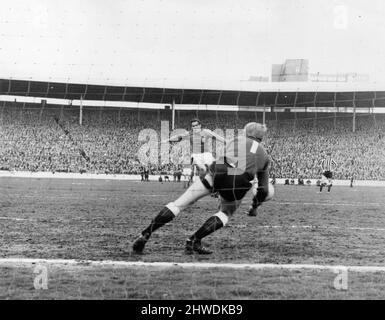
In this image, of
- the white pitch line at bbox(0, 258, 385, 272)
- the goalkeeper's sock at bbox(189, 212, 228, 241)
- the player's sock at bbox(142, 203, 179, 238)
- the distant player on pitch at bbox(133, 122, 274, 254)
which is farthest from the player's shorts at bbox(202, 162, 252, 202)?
the white pitch line at bbox(0, 258, 385, 272)

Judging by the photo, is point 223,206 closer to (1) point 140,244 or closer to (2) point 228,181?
(2) point 228,181

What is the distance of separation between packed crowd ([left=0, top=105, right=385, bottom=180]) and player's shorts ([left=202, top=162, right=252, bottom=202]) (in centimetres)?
2492

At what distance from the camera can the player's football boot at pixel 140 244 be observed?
6.13 meters

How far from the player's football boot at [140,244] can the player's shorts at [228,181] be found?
1.07m

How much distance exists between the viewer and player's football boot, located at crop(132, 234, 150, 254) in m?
6.13

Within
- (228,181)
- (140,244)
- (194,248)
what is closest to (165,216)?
(140,244)

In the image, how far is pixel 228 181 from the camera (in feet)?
18.7

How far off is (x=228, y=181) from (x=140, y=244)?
1401mm

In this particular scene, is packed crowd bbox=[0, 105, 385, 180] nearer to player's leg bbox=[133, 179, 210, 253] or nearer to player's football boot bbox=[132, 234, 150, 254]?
player's football boot bbox=[132, 234, 150, 254]

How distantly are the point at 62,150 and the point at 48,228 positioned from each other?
83.9 feet

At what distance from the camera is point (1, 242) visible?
7020 mm

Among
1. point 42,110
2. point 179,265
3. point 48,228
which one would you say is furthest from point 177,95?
point 179,265

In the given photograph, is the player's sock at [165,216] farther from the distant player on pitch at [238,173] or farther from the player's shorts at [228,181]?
the player's shorts at [228,181]
